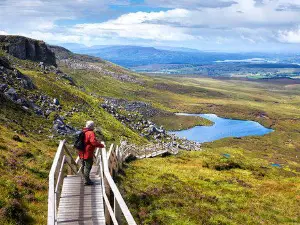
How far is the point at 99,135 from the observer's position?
208ft

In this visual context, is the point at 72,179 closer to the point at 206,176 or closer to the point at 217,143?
the point at 206,176

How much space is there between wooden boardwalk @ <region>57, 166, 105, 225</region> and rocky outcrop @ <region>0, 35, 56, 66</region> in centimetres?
13110

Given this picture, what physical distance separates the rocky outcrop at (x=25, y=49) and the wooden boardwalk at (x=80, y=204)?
13110cm

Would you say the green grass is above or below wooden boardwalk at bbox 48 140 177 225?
below

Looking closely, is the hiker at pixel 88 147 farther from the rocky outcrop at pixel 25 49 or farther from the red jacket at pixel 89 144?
the rocky outcrop at pixel 25 49

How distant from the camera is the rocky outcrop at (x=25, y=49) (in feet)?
440

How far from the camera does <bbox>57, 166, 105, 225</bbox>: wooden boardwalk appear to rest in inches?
454

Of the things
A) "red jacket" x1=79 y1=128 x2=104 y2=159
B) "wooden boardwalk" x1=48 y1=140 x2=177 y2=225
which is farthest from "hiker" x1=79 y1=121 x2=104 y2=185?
"wooden boardwalk" x1=48 y1=140 x2=177 y2=225

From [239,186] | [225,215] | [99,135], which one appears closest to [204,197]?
[225,215]

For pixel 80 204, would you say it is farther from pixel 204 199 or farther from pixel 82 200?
pixel 204 199

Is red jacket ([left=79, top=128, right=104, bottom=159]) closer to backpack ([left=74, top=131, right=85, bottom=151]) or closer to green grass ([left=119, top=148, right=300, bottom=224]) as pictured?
backpack ([left=74, top=131, right=85, bottom=151])

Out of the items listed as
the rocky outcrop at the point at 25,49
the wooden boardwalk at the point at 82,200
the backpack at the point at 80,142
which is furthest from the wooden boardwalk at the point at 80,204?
the rocky outcrop at the point at 25,49

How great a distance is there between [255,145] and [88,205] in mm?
169720

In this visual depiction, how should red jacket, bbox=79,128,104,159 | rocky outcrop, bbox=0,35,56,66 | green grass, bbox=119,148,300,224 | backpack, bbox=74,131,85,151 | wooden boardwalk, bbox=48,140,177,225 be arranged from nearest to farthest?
wooden boardwalk, bbox=48,140,177,225
red jacket, bbox=79,128,104,159
backpack, bbox=74,131,85,151
green grass, bbox=119,148,300,224
rocky outcrop, bbox=0,35,56,66
